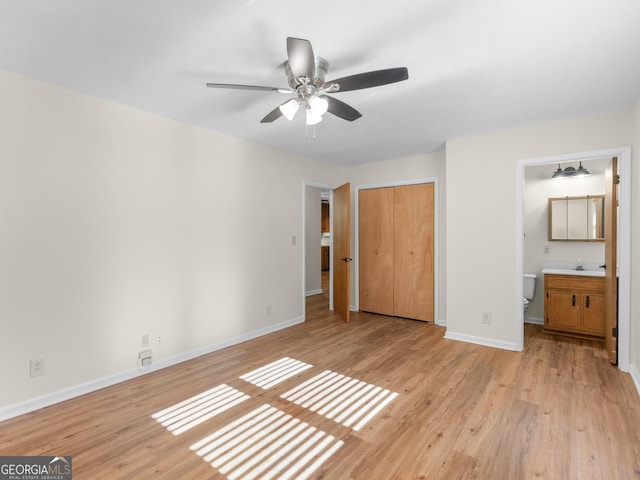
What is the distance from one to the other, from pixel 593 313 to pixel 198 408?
4.38 metres

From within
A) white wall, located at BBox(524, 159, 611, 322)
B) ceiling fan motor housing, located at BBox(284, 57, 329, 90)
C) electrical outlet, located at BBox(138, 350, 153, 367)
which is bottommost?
electrical outlet, located at BBox(138, 350, 153, 367)

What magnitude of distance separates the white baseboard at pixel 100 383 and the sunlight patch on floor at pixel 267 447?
4.16ft

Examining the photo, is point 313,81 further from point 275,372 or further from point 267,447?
point 275,372

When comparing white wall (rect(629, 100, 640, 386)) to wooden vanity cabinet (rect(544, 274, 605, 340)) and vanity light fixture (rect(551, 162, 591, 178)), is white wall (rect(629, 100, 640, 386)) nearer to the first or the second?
wooden vanity cabinet (rect(544, 274, 605, 340))

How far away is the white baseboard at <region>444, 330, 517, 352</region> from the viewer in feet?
11.5

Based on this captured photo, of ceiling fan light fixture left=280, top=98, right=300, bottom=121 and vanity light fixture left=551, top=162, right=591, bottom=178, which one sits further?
vanity light fixture left=551, top=162, right=591, bottom=178

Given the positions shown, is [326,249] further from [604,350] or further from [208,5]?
[208,5]

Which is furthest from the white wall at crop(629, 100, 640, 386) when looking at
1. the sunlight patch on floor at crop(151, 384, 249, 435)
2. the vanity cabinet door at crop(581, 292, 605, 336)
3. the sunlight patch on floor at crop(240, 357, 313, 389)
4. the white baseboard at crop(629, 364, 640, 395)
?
the sunlight patch on floor at crop(151, 384, 249, 435)

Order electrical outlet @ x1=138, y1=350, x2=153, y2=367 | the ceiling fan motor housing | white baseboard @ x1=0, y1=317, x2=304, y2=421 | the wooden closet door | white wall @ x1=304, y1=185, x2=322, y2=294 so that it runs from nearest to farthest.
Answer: the ceiling fan motor housing < white baseboard @ x1=0, y1=317, x2=304, y2=421 < electrical outlet @ x1=138, y1=350, x2=153, y2=367 < the wooden closet door < white wall @ x1=304, y1=185, x2=322, y2=294

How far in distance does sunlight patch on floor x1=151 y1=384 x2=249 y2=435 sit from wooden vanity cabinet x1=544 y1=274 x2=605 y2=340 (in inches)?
151

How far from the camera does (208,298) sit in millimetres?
3449

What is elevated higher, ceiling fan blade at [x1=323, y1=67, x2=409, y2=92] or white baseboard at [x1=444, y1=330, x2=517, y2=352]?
ceiling fan blade at [x1=323, y1=67, x2=409, y2=92]

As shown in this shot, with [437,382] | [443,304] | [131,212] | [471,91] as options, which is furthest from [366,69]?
[443,304]

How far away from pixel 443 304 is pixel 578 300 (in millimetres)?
1536
